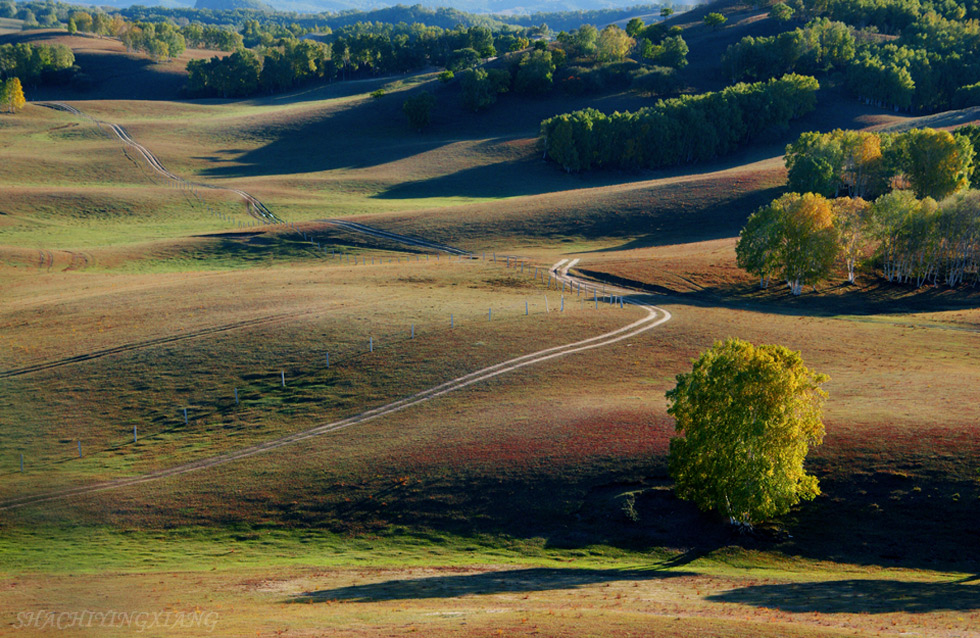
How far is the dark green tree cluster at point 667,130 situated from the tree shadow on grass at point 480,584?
134289 mm

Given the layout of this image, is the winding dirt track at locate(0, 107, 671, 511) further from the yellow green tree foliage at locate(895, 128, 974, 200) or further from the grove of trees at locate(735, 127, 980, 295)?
the yellow green tree foliage at locate(895, 128, 974, 200)

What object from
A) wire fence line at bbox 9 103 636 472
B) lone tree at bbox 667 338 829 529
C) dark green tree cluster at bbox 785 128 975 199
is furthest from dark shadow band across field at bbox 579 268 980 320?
lone tree at bbox 667 338 829 529

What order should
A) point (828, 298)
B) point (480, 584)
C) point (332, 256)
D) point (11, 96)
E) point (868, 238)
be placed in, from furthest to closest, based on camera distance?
point (11, 96) < point (332, 256) < point (868, 238) < point (828, 298) < point (480, 584)

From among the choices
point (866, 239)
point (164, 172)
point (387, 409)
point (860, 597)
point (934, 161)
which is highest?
point (164, 172)

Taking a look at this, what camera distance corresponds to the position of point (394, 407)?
53.5 m

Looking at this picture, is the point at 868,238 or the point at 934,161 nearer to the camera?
the point at 868,238

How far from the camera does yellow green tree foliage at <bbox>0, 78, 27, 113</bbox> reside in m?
188

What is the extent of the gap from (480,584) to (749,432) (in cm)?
1658

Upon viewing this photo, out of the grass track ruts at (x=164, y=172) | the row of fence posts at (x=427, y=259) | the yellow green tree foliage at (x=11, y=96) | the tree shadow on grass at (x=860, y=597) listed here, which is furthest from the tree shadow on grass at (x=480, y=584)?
the yellow green tree foliage at (x=11, y=96)

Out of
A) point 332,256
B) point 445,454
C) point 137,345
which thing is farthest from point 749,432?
point 332,256

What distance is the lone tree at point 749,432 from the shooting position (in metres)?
39.4

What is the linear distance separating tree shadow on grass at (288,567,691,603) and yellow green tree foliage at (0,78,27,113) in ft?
671

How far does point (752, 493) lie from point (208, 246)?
86.4 m

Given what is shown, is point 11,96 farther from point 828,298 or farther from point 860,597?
point 860,597
